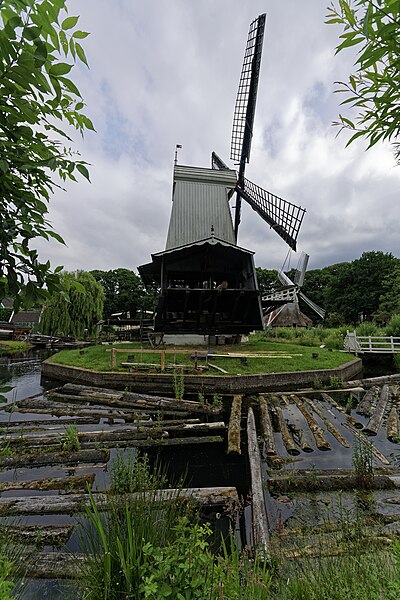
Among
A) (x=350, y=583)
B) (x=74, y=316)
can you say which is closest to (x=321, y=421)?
(x=350, y=583)

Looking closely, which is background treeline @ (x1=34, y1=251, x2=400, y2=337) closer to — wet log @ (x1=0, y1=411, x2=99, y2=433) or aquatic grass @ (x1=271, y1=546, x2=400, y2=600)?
wet log @ (x1=0, y1=411, x2=99, y2=433)

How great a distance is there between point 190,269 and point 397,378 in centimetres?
1118

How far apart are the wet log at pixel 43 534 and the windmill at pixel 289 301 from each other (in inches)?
582

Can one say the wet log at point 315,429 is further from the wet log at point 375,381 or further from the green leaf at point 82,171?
the green leaf at point 82,171

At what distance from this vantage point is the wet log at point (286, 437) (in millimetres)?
6055

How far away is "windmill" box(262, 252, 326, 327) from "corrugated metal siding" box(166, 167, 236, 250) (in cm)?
467

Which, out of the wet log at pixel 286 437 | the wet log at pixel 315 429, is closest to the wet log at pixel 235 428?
the wet log at pixel 286 437

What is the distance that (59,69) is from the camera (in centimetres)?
134

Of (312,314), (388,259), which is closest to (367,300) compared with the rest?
(388,259)

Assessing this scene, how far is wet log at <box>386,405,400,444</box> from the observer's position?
21.9 ft

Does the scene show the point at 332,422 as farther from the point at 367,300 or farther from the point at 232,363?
the point at 367,300

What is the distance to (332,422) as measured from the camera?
25.5ft

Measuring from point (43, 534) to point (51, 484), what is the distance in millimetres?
1210

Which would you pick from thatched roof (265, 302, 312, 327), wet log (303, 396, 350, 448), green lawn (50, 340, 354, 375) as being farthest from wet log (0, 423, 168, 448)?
thatched roof (265, 302, 312, 327)
